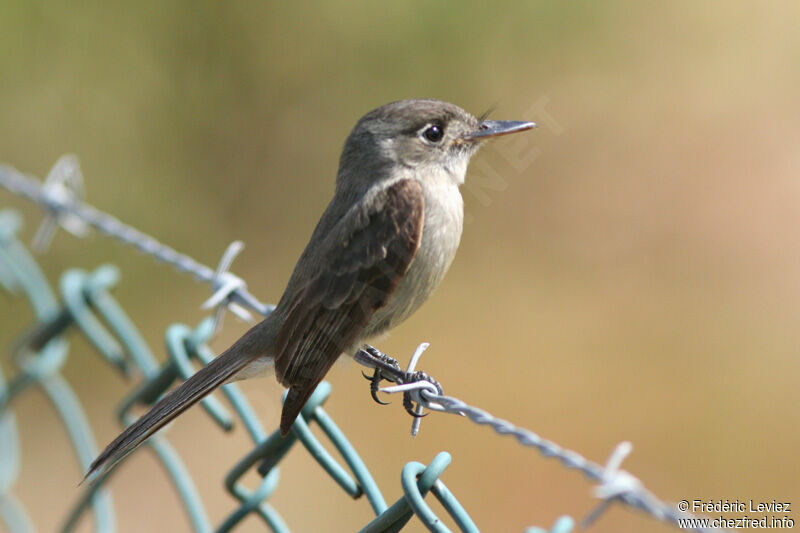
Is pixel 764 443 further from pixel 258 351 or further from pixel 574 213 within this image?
pixel 258 351

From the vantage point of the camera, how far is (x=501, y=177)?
15.8 ft

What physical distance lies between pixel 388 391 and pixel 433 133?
1160mm

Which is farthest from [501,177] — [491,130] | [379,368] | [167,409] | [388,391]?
[388,391]

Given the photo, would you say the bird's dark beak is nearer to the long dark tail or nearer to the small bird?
the small bird

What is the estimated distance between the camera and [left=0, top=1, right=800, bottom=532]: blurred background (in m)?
4.80

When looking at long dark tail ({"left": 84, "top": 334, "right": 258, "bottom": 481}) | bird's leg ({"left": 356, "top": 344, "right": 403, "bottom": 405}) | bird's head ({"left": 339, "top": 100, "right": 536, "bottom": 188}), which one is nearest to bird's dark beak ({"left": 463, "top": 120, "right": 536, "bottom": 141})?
bird's head ({"left": 339, "top": 100, "right": 536, "bottom": 188})

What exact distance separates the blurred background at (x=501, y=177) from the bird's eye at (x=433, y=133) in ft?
7.47

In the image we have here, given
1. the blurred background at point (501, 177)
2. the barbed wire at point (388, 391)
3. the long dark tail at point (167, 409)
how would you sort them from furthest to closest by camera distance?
the blurred background at point (501, 177)
the long dark tail at point (167, 409)
the barbed wire at point (388, 391)

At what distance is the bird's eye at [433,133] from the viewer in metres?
2.54

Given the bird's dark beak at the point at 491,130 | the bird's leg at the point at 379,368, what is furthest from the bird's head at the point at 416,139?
the bird's leg at the point at 379,368

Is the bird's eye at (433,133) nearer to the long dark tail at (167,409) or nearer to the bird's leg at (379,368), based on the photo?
the bird's leg at (379,368)

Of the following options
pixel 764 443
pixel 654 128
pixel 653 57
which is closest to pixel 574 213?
pixel 654 128

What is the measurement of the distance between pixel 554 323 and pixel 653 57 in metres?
2.06

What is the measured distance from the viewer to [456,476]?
13.7ft
